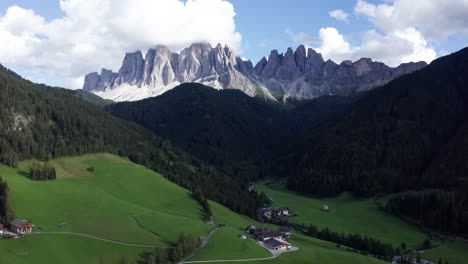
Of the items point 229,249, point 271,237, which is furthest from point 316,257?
point 229,249

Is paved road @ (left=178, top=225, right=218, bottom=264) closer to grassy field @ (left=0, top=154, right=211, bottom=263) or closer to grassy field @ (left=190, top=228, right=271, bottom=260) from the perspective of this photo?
grassy field @ (left=190, top=228, right=271, bottom=260)

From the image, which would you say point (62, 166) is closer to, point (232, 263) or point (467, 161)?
point (232, 263)

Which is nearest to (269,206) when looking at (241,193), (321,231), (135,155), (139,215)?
(241,193)

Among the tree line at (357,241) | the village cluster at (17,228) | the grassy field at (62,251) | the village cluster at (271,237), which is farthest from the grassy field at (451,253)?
the village cluster at (17,228)

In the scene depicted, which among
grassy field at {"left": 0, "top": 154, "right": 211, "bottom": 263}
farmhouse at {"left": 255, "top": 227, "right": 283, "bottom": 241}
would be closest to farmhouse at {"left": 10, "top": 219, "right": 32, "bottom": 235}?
grassy field at {"left": 0, "top": 154, "right": 211, "bottom": 263}

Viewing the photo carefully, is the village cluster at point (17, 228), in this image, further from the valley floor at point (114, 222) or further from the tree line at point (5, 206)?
the valley floor at point (114, 222)

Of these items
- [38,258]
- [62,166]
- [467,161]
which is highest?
[467,161]

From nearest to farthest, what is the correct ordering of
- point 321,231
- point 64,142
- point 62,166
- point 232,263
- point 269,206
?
point 232,263 → point 321,231 → point 62,166 → point 64,142 → point 269,206
